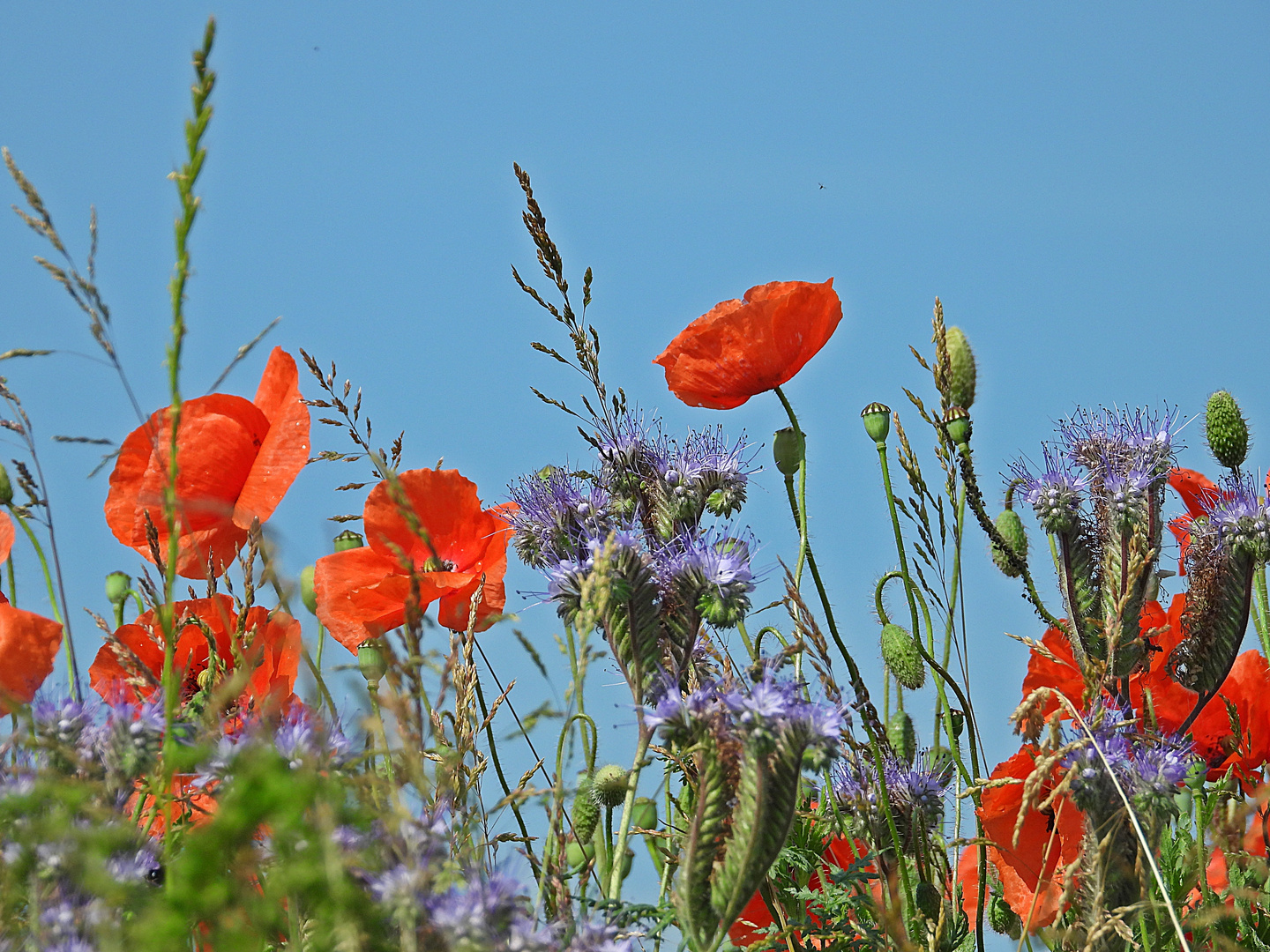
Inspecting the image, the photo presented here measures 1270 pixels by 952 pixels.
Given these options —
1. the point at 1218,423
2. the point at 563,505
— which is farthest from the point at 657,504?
the point at 1218,423

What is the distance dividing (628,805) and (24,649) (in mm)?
1241

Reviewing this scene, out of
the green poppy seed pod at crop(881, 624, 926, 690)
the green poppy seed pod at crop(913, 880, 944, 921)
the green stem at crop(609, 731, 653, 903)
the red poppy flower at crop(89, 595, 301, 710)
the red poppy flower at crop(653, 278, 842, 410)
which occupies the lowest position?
the green poppy seed pod at crop(913, 880, 944, 921)

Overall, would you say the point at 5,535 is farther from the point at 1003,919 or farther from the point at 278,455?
the point at 1003,919

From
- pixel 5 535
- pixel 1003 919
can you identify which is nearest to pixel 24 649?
pixel 5 535

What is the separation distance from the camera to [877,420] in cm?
301

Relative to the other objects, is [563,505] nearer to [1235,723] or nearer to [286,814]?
[286,814]

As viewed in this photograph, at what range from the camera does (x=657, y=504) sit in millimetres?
2164

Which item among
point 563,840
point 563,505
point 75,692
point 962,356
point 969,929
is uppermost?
point 962,356

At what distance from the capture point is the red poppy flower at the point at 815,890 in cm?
220

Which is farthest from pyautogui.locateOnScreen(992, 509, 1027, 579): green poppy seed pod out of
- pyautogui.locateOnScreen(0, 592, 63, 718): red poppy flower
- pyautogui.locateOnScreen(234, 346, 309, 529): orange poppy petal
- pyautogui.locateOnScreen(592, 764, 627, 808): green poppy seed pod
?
pyautogui.locateOnScreen(0, 592, 63, 718): red poppy flower

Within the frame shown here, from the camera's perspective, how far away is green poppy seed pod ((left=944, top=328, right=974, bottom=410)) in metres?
3.12

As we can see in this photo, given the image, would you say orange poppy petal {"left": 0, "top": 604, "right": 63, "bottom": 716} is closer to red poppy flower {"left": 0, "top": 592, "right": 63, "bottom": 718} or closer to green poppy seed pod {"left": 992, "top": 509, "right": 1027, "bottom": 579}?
red poppy flower {"left": 0, "top": 592, "right": 63, "bottom": 718}

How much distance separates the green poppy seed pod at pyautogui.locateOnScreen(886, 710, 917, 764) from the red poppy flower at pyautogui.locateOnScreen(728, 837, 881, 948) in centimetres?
24

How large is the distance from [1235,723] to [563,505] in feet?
4.40
